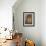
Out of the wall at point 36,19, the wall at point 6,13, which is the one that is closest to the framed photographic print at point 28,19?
the wall at point 36,19

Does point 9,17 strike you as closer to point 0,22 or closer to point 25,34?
point 0,22

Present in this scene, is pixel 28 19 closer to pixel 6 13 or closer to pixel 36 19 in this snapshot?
pixel 36 19

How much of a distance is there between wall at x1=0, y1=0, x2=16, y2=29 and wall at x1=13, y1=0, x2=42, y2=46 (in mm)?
1316

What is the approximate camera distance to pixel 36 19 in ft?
18.2

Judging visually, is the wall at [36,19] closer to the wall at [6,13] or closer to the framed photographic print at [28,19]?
the framed photographic print at [28,19]

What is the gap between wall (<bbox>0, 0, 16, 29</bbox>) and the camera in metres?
4.17

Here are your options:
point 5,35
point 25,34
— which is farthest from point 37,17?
point 5,35

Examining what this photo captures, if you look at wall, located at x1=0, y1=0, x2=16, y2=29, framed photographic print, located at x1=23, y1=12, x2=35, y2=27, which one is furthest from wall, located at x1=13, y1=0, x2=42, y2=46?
wall, located at x1=0, y1=0, x2=16, y2=29

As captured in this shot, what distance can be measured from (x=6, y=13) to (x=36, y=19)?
1847 mm

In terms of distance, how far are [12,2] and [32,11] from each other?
161cm

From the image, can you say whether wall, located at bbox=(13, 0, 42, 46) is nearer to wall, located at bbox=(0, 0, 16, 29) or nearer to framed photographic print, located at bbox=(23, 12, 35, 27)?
framed photographic print, located at bbox=(23, 12, 35, 27)

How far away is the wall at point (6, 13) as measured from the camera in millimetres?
4168

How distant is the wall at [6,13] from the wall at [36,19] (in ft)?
4.32

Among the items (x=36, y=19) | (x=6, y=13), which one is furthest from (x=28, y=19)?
(x=6, y=13)
